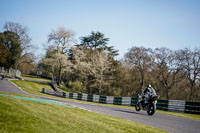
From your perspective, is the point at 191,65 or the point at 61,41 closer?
the point at 191,65

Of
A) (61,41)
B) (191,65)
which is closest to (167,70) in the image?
(191,65)

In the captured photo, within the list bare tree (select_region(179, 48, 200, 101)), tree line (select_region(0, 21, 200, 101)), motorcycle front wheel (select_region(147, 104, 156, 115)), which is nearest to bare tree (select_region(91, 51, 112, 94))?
tree line (select_region(0, 21, 200, 101))

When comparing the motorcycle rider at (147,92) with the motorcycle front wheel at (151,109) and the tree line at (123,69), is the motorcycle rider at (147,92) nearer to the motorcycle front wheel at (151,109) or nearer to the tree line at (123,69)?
the motorcycle front wheel at (151,109)

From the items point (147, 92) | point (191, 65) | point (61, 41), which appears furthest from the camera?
point (61, 41)

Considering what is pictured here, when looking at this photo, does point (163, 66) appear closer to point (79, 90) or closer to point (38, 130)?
point (79, 90)

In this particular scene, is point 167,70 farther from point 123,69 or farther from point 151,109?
point 151,109

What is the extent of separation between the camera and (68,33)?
1975 inches

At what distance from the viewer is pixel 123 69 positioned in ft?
176

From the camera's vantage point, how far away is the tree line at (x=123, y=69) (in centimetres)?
4113

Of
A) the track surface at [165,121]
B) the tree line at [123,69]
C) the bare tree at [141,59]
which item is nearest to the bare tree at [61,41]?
the tree line at [123,69]

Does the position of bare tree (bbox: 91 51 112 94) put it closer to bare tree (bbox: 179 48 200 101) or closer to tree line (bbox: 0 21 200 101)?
tree line (bbox: 0 21 200 101)

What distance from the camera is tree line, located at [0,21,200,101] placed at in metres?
41.1

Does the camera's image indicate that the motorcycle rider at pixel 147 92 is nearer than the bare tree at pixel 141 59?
Yes

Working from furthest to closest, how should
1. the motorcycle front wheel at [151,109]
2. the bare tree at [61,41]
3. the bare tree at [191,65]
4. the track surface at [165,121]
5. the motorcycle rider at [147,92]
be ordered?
the bare tree at [61,41] → the bare tree at [191,65] → the motorcycle rider at [147,92] → the motorcycle front wheel at [151,109] → the track surface at [165,121]
